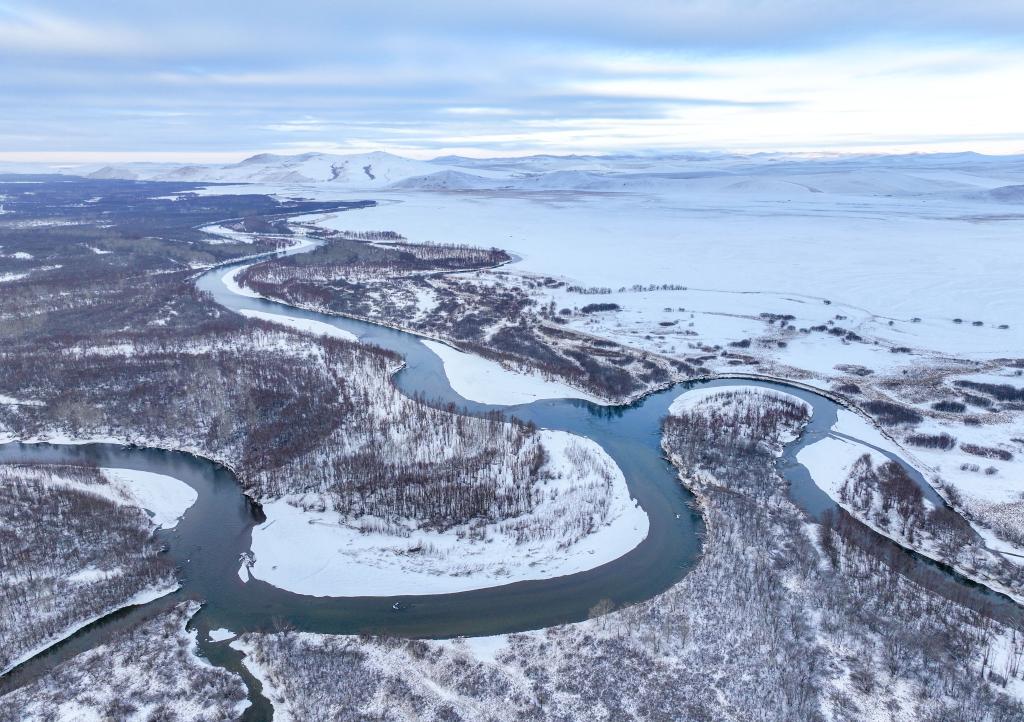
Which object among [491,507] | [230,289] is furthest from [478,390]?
[230,289]

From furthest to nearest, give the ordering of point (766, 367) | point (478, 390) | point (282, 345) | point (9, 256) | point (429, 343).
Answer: point (9, 256) < point (429, 343) < point (282, 345) < point (766, 367) < point (478, 390)

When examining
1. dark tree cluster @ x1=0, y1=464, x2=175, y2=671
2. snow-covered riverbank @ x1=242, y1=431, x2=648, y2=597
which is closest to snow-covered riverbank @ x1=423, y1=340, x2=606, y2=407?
snow-covered riverbank @ x1=242, y1=431, x2=648, y2=597

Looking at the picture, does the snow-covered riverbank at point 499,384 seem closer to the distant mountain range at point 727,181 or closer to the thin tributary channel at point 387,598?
the thin tributary channel at point 387,598

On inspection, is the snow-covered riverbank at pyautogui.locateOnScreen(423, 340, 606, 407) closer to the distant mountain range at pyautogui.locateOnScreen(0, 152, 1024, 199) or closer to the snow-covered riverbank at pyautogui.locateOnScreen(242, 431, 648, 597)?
the snow-covered riverbank at pyautogui.locateOnScreen(242, 431, 648, 597)

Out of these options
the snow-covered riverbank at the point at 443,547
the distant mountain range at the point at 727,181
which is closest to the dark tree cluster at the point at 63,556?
the snow-covered riverbank at the point at 443,547

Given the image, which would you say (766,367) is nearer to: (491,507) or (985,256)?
(491,507)

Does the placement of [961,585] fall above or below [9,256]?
below

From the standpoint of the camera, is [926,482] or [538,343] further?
[538,343]

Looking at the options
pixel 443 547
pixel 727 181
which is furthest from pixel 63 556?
pixel 727 181

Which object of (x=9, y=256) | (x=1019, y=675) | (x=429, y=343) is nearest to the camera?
(x=1019, y=675)
